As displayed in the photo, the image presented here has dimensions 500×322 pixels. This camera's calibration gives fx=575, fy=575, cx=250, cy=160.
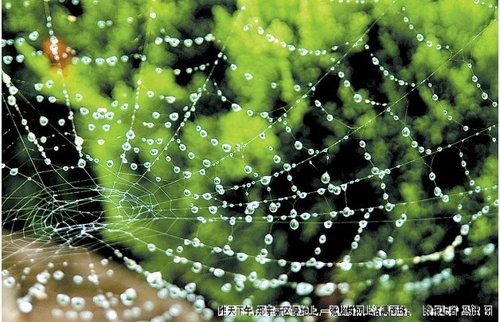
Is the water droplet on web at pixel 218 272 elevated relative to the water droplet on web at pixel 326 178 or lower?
lower

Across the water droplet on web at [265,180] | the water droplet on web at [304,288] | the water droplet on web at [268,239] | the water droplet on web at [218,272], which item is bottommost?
the water droplet on web at [304,288]

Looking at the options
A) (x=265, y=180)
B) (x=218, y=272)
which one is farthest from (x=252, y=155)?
(x=218, y=272)

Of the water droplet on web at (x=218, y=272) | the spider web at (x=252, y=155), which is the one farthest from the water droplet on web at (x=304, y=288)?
the water droplet on web at (x=218, y=272)

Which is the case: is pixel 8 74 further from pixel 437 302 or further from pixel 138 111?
pixel 437 302

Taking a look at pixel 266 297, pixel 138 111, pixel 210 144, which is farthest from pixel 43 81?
pixel 266 297

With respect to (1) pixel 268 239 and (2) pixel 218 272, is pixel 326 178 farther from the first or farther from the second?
(2) pixel 218 272

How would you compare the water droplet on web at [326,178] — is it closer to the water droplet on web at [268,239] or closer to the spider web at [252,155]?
the spider web at [252,155]

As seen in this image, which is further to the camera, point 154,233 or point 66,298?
point 154,233

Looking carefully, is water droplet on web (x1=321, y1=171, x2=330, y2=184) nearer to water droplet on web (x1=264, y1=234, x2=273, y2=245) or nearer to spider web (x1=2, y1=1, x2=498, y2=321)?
spider web (x1=2, y1=1, x2=498, y2=321)
